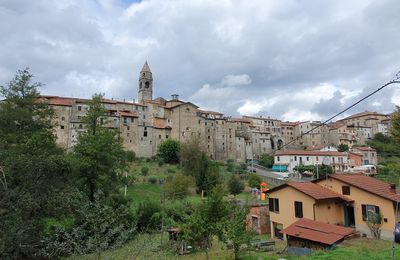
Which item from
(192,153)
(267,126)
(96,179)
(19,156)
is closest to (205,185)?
(192,153)

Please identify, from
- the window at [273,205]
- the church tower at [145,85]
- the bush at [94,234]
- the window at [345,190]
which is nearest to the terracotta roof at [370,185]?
the window at [345,190]

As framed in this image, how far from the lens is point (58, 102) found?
70.1m

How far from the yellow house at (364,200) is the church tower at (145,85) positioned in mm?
71127

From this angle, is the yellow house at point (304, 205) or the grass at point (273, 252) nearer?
the grass at point (273, 252)

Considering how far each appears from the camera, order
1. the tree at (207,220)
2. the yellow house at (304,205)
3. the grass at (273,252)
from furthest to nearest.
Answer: the yellow house at (304,205), the tree at (207,220), the grass at (273,252)

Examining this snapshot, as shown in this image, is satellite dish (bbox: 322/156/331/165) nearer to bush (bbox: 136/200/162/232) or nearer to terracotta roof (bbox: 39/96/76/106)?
bush (bbox: 136/200/162/232)

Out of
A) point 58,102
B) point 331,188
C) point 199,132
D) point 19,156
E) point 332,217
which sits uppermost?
point 58,102

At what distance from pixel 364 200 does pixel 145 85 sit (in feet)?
248

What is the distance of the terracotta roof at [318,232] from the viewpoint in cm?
1673

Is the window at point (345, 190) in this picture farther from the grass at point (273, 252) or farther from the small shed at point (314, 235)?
the small shed at point (314, 235)

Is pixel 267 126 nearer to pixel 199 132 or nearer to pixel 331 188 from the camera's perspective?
pixel 199 132

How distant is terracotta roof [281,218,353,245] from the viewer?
16734 millimetres

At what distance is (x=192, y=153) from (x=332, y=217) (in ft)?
111

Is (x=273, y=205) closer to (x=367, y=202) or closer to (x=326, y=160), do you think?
(x=367, y=202)
